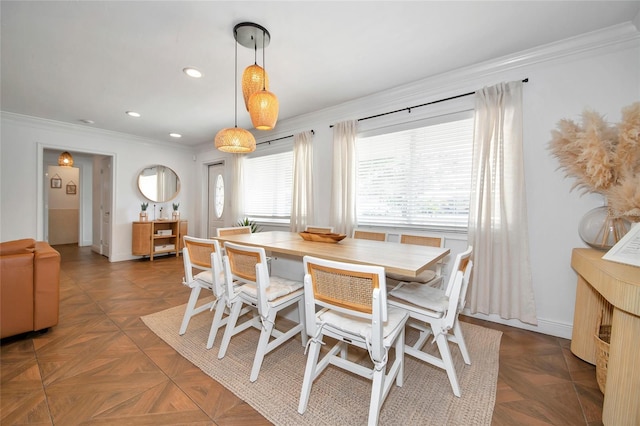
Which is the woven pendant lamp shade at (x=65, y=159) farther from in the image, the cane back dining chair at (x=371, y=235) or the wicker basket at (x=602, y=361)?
the wicker basket at (x=602, y=361)

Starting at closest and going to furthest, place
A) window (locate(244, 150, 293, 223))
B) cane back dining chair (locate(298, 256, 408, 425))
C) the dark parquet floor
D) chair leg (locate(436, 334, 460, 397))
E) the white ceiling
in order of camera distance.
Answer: cane back dining chair (locate(298, 256, 408, 425)), the dark parquet floor, chair leg (locate(436, 334, 460, 397)), the white ceiling, window (locate(244, 150, 293, 223))

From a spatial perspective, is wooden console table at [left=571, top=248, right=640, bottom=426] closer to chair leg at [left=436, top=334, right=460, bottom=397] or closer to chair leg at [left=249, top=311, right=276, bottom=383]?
chair leg at [left=436, top=334, right=460, bottom=397]

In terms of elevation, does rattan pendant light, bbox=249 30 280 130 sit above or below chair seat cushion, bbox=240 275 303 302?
above

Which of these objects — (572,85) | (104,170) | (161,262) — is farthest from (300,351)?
(104,170)

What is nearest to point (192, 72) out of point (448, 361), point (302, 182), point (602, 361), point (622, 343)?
point (302, 182)

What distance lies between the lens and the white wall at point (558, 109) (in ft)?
6.66

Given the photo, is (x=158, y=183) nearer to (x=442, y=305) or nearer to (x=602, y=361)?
(x=442, y=305)

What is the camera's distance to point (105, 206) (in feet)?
17.9

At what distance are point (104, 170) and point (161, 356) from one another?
5.36 meters

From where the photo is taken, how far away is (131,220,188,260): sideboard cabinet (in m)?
5.05

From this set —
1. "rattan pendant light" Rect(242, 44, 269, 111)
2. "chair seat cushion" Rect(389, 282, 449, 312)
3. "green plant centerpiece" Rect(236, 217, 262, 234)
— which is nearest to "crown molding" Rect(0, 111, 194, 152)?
"green plant centerpiece" Rect(236, 217, 262, 234)

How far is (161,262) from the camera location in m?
5.05

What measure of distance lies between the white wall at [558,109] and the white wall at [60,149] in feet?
19.6

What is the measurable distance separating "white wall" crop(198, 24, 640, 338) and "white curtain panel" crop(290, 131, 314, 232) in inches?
88.1
